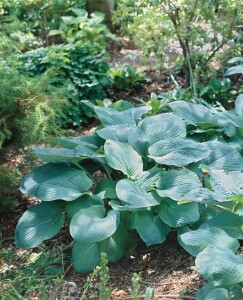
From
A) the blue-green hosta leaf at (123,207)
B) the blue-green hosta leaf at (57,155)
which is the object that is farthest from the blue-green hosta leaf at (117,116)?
the blue-green hosta leaf at (123,207)

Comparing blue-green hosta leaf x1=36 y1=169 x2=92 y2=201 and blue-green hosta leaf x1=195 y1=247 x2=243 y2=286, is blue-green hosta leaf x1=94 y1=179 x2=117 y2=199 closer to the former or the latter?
blue-green hosta leaf x1=36 y1=169 x2=92 y2=201

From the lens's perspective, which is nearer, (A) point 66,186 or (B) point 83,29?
(A) point 66,186

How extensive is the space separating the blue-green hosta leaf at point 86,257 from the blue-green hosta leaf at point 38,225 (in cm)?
21

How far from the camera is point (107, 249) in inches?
125

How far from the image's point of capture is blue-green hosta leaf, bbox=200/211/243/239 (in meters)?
2.88

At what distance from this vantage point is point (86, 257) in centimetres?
314

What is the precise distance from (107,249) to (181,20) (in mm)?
2753

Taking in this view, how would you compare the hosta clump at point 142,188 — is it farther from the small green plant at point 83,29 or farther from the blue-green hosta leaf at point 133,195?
the small green plant at point 83,29

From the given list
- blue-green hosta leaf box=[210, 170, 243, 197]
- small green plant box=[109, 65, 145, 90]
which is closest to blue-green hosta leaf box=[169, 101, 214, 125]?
blue-green hosta leaf box=[210, 170, 243, 197]

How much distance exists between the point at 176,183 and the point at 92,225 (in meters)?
0.58

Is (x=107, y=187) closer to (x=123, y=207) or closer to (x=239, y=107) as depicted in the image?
(x=123, y=207)

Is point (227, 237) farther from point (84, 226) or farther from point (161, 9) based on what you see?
point (161, 9)

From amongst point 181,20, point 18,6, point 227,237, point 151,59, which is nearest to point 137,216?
point 227,237

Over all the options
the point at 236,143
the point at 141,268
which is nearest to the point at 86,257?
the point at 141,268
